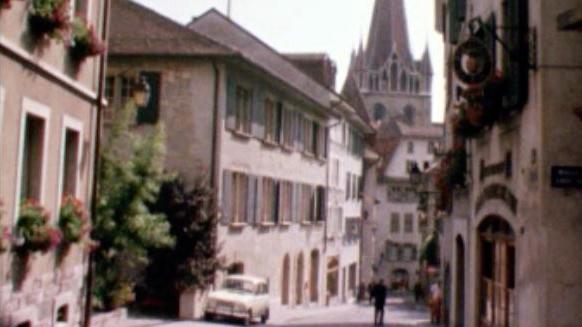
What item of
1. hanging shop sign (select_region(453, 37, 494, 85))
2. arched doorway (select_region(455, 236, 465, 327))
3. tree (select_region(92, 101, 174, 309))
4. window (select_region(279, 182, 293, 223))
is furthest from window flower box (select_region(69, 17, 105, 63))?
window (select_region(279, 182, 293, 223))

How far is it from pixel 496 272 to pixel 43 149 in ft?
26.0

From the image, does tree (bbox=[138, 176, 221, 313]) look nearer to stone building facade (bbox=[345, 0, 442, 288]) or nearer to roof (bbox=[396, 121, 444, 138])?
stone building facade (bbox=[345, 0, 442, 288])

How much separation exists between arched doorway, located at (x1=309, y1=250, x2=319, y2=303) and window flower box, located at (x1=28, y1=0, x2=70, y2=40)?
98.3 ft

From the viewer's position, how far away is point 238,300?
2486cm

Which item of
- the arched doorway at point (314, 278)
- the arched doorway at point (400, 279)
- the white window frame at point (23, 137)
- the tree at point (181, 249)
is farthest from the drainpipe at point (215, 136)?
the arched doorway at point (400, 279)

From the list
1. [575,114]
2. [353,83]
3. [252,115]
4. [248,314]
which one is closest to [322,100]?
[252,115]

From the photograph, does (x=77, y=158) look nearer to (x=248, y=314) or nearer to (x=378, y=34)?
(x=248, y=314)

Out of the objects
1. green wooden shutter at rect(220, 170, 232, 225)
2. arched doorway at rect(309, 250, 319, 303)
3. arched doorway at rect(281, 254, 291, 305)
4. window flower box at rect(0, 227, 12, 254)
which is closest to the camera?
window flower box at rect(0, 227, 12, 254)

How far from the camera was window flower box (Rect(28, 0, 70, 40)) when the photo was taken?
11.5 m

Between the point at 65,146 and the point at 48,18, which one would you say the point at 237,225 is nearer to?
the point at 65,146

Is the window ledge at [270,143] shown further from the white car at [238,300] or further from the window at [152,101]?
the white car at [238,300]

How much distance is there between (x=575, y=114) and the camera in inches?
458

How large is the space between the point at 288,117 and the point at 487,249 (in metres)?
18.3

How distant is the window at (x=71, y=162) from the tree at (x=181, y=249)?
10.9 meters
